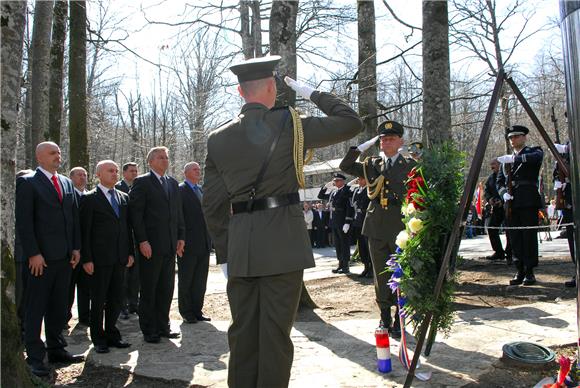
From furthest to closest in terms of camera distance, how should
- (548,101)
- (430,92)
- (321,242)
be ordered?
(548,101) → (321,242) → (430,92)

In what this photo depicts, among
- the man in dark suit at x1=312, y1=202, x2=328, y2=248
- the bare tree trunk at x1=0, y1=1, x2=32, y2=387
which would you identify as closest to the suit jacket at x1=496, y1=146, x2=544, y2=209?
the bare tree trunk at x1=0, y1=1, x2=32, y2=387

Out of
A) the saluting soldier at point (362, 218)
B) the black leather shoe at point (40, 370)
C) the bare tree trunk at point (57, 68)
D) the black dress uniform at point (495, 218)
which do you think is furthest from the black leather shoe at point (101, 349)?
the bare tree trunk at point (57, 68)

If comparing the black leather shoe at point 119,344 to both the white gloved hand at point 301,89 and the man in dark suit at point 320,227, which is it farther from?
the man in dark suit at point 320,227

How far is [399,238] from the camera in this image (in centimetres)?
436

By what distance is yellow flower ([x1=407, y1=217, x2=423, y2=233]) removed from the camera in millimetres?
4125

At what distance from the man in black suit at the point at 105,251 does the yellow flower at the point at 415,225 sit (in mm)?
3170

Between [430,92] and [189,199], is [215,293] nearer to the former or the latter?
[189,199]

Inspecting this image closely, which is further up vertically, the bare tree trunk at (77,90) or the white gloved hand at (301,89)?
the bare tree trunk at (77,90)

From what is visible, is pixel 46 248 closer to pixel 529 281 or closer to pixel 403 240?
pixel 403 240

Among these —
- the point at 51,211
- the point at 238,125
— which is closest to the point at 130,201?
the point at 51,211

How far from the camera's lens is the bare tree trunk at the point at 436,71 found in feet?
26.9

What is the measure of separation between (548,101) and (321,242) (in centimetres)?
2150

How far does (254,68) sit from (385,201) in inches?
105

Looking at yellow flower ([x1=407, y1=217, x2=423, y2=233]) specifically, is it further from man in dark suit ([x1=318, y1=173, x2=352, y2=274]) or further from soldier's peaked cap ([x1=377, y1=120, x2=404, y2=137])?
man in dark suit ([x1=318, y1=173, x2=352, y2=274])
